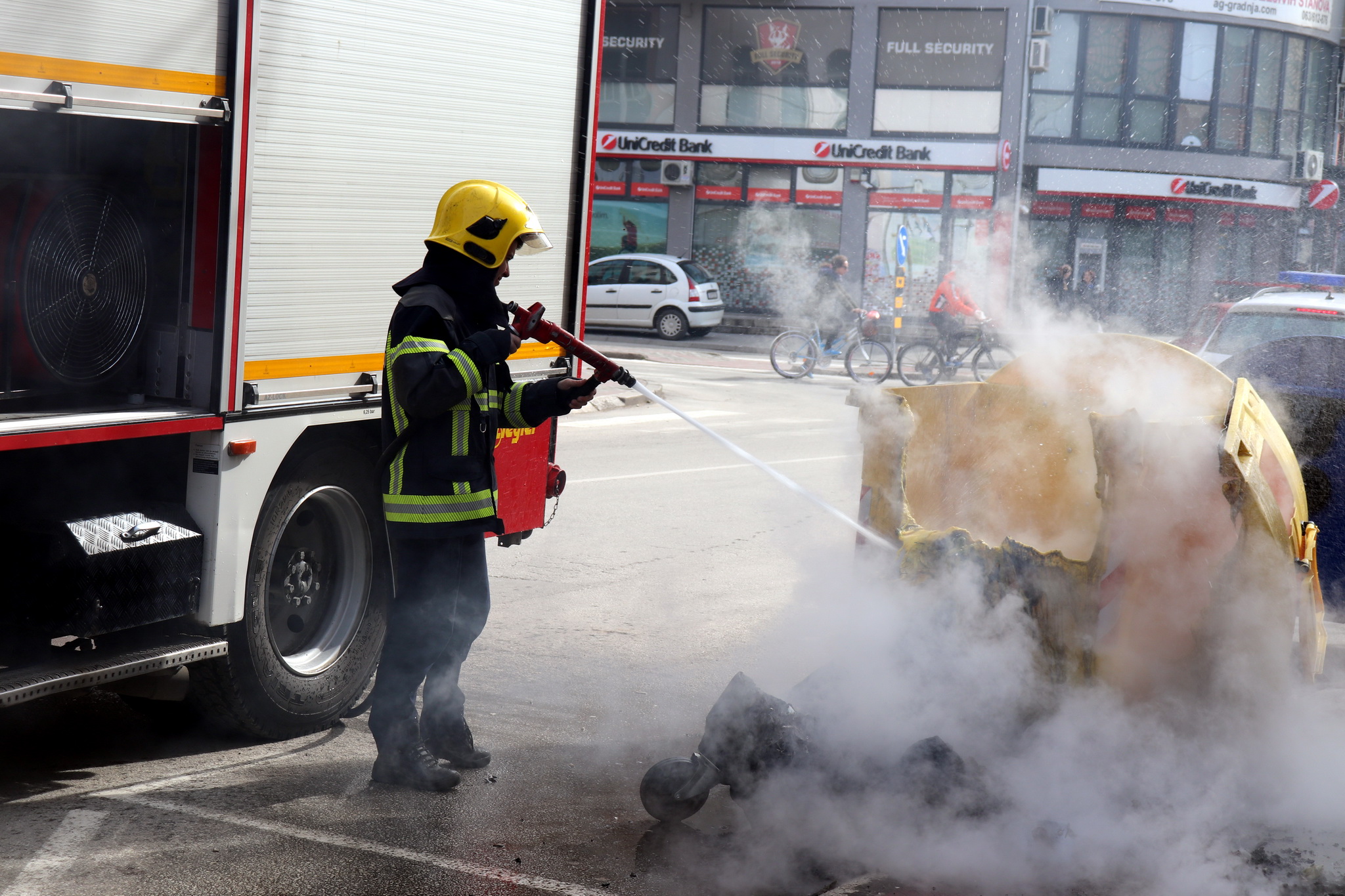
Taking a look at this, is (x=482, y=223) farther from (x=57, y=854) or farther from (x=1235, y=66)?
(x=1235, y=66)

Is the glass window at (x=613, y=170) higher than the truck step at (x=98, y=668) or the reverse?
higher

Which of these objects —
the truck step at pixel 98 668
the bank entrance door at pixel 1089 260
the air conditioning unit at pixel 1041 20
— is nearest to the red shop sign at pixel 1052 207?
the bank entrance door at pixel 1089 260

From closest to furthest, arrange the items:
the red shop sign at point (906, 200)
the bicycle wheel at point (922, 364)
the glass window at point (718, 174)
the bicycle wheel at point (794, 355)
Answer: the bicycle wheel at point (922, 364)
the bicycle wheel at point (794, 355)
the red shop sign at point (906, 200)
the glass window at point (718, 174)

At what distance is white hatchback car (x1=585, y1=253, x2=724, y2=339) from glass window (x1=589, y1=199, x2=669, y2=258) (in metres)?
6.88

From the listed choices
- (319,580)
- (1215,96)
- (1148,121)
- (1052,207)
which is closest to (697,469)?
(319,580)

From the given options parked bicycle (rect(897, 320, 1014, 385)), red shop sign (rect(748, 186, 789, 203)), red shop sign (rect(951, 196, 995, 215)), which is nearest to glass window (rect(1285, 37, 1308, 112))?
red shop sign (rect(951, 196, 995, 215))

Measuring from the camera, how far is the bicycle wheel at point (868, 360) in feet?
60.6

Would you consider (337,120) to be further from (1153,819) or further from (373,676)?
(1153,819)

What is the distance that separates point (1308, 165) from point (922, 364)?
747 inches

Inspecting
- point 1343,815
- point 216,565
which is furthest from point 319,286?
point 1343,815

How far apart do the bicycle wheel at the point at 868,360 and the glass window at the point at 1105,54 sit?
50.0ft

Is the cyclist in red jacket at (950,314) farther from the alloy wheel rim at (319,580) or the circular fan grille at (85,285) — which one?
the circular fan grille at (85,285)

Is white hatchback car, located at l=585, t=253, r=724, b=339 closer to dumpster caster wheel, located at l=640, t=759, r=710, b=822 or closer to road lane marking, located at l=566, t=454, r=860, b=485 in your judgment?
road lane marking, located at l=566, t=454, r=860, b=485

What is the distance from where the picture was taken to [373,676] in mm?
5086
